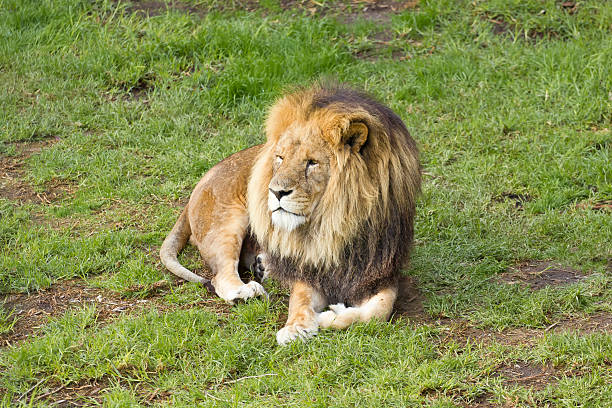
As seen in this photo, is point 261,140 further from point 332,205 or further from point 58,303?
point 332,205

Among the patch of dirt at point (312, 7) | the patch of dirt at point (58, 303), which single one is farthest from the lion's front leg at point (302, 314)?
the patch of dirt at point (312, 7)

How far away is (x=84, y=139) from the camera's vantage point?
23.6 feet

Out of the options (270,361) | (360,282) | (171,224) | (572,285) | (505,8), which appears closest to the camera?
(270,361)

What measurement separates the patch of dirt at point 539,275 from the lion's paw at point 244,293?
1406mm

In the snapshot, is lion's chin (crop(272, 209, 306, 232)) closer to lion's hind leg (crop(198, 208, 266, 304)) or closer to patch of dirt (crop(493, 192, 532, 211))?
lion's hind leg (crop(198, 208, 266, 304))

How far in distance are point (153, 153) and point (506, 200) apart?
2.77 meters

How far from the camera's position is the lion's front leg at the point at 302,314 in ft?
13.8

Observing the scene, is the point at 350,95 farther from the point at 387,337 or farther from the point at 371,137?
the point at 387,337

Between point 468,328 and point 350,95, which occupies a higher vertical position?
point 350,95

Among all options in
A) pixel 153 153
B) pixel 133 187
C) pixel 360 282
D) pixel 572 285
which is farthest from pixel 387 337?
pixel 153 153

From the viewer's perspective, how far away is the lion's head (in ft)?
13.9

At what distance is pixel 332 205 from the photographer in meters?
4.26

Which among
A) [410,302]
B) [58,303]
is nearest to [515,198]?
[410,302]

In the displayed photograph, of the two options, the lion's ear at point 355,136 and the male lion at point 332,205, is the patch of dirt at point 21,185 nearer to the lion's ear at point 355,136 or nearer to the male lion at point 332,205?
the male lion at point 332,205
